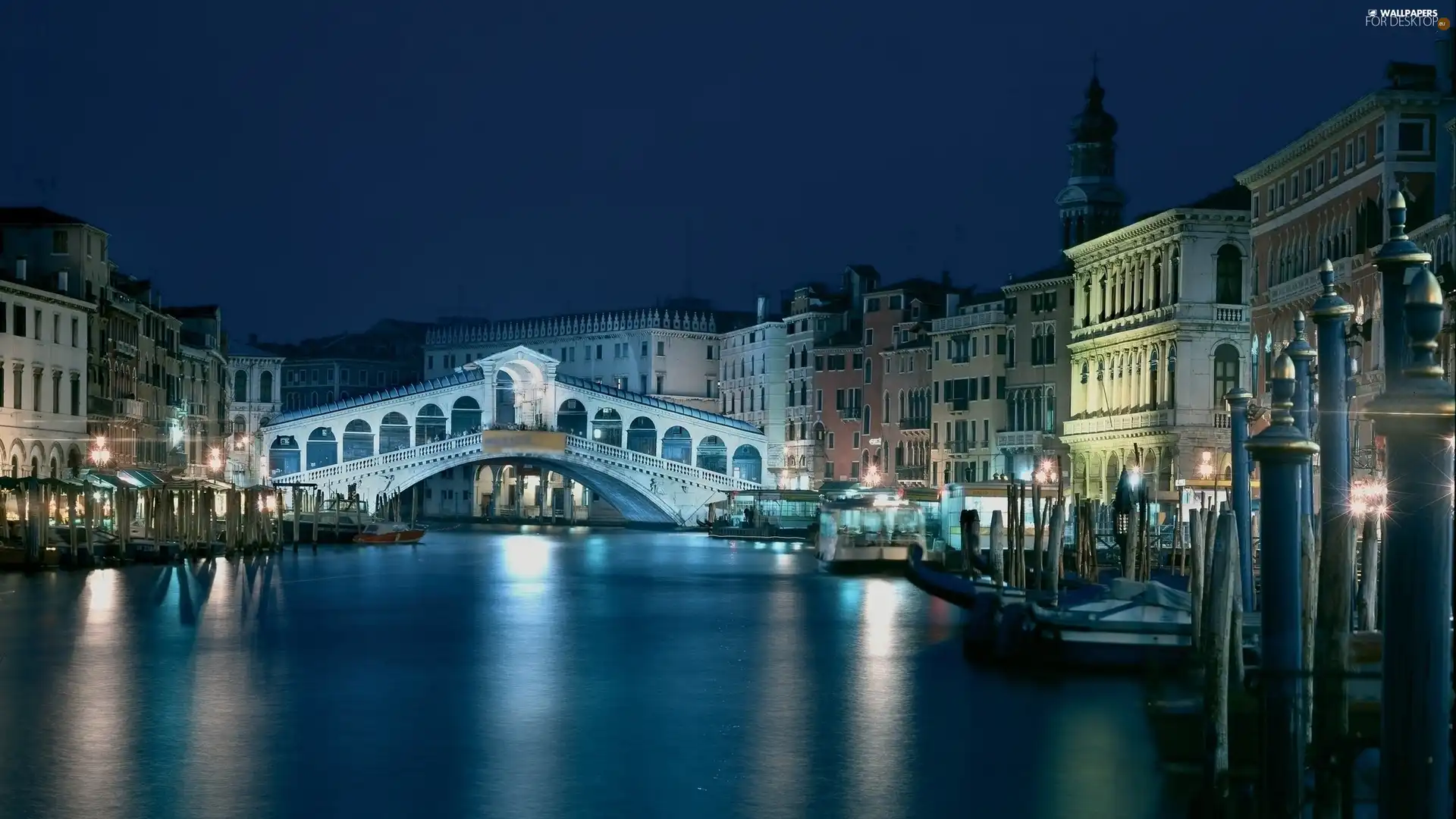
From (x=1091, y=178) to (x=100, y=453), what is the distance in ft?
75.4

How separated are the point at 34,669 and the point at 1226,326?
25.2 m

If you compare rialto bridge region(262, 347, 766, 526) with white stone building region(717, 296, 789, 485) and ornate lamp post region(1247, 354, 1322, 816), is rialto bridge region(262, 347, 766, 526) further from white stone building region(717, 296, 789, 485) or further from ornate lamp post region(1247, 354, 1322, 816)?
ornate lamp post region(1247, 354, 1322, 816)

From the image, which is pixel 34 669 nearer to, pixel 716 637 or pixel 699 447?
pixel 716 637

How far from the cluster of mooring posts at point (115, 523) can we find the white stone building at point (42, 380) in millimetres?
912

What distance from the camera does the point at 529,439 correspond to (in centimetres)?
5866

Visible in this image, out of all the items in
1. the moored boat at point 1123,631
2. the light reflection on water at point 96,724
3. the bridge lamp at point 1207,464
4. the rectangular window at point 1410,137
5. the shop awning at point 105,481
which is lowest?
the light reflection on water at point 96,724

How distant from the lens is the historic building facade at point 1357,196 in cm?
2767

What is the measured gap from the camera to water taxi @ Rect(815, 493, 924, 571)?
39219 millimetres

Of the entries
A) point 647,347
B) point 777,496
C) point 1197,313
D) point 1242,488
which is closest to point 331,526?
point 777,496

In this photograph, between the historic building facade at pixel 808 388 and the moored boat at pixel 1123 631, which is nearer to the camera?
the moored boat at pixel 1123 631

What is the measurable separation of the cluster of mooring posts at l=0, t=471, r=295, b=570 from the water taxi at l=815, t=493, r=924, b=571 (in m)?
11.2

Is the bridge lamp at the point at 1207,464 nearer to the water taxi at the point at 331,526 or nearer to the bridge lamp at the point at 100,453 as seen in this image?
the bridge lamp at the point at 100,453

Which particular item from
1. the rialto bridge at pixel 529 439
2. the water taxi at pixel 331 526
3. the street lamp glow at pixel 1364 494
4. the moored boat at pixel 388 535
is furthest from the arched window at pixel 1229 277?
the rialto bridge at pixel 529 439

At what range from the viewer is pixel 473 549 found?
160ft
